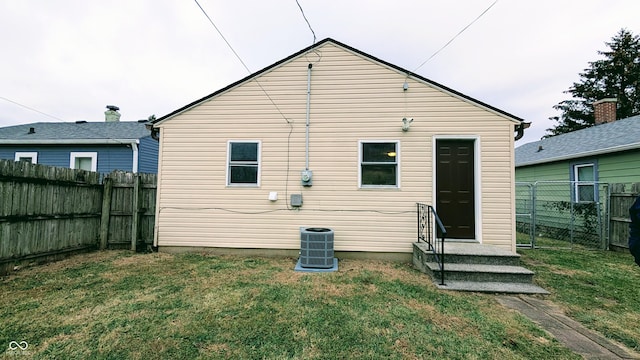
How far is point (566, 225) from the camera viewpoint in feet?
28.8

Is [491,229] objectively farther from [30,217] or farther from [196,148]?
[30,217]

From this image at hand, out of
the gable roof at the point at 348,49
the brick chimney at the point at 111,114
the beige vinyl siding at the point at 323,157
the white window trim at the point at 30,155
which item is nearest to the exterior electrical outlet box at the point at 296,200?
the beige vinyl siding at the point at 323,157

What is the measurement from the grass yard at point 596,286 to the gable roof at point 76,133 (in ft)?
43.0

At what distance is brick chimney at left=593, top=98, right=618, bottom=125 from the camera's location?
39.3ft

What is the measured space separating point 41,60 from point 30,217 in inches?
380

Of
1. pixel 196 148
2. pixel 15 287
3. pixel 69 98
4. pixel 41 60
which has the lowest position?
pixel 15 287

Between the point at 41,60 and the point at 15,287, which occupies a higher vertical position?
the point at 41,60

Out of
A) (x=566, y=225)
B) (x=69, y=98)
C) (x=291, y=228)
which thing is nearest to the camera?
(x=291, y=228)

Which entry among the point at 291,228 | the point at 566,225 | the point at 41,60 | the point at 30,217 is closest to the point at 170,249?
the point at 30,217

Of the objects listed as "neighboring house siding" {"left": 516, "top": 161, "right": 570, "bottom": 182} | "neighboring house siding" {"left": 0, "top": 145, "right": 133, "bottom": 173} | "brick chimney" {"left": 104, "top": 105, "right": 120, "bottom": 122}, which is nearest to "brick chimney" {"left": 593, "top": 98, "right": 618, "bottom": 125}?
"neighboring house siding" {"left": 516, "top": 161, "right": 570, "bottom": 182}

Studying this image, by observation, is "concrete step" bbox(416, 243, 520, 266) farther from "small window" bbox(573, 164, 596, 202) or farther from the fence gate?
"small window" bbox(573, 164, 596, 202)

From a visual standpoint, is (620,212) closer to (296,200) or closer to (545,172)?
(545,172)

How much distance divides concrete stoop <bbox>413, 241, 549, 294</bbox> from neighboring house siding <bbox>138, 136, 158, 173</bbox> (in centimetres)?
1102

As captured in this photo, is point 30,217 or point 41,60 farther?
point 41,60
